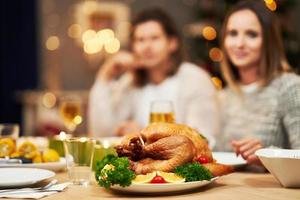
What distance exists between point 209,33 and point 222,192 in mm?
4812

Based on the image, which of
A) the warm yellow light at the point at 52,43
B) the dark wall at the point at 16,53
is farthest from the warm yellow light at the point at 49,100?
the warm yellow light at the point at 52,43

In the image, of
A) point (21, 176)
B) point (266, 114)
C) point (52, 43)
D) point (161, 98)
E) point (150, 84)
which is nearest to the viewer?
point (21, 176)

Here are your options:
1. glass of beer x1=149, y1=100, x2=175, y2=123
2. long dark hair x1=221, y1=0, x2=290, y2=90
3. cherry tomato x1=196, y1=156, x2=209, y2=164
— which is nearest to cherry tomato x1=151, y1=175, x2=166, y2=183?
cherry tomato x1=196, y1=156, x2=209, y2=164

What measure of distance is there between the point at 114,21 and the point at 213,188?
5.32 m

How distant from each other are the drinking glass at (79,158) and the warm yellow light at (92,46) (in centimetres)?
501

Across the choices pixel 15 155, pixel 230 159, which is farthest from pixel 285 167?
pixel 15 155

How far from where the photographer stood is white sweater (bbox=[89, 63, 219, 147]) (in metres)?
3.08

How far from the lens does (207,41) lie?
20.2ft

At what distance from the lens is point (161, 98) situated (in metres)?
3.21

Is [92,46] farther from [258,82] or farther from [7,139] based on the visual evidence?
[7,139]

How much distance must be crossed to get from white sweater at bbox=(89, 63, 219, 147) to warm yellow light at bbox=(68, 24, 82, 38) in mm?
3234

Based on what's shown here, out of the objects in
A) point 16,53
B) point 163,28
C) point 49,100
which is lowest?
point 49,100

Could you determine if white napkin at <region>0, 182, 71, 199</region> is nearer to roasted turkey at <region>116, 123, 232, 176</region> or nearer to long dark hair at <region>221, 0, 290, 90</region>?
roasted turkey at <region>116, 123, 232, 176</region>

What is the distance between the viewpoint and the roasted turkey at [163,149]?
59.3 inches
